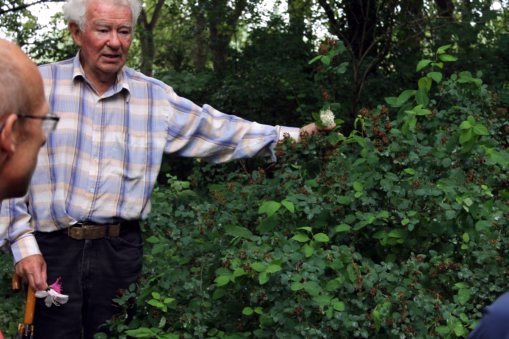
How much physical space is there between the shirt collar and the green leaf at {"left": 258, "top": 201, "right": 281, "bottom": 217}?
0.81 m

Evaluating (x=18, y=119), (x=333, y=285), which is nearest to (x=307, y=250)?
(x=333, y=285)

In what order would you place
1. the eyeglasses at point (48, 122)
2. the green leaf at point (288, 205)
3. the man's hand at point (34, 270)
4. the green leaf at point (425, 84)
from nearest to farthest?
the eyeglasses at point (48, 122), the man's hand at point (34, 270), the green leaf at point (288, 205), the green leaf at point (425, 84)

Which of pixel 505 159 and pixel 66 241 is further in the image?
pixel 505 159

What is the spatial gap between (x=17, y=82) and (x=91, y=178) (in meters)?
2.65

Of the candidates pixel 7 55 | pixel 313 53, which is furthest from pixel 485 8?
pixel 7 55

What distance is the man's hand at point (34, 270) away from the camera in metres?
4.85

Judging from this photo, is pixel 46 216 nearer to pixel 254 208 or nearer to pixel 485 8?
pixel 254 208

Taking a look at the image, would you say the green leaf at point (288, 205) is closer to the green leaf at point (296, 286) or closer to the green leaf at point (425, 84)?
the green leaf at point (296, 286)

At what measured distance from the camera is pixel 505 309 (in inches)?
81.0

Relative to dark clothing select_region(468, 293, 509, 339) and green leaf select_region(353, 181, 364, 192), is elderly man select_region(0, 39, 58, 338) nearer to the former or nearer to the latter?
dark clothing select_region(468, 293, 509, 339)

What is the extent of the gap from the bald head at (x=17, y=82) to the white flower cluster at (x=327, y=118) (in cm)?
317

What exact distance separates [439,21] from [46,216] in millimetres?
6617

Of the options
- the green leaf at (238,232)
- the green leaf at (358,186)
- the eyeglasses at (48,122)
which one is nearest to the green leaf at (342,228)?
the green leaf at (358,186)

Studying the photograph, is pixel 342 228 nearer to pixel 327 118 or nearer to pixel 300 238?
pixel 300 238
